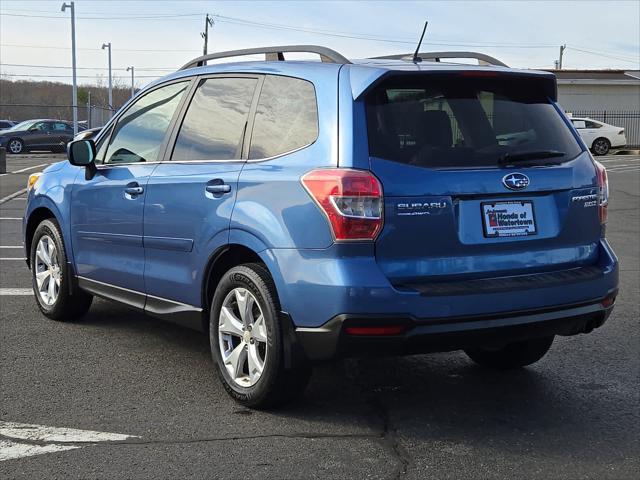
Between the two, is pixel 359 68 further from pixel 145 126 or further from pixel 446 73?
pixel 145 126

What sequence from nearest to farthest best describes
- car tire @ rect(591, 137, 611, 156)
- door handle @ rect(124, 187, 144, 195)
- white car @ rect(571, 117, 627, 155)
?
door handle @ rect(124, 187, 144, 195), white car @ rect(571, 117, 627, 155), car tire @ rect(591, 137, 611, 156)

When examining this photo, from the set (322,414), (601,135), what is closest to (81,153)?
(322,414)

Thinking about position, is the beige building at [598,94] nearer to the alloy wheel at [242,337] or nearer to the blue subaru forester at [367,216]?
the blue subaru forester at [367,216]

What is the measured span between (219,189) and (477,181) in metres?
1.36

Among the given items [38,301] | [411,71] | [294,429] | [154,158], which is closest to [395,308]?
[294,429]

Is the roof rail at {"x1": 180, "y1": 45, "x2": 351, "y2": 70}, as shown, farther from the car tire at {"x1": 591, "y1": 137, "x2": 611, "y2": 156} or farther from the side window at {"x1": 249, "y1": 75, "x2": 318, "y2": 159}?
the car tire at {"x1": 591, "y1": 137, "x2": 611, "y2": 156}

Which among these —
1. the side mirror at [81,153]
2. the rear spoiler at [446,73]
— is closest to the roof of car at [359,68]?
the rear spoiler at [446,73]

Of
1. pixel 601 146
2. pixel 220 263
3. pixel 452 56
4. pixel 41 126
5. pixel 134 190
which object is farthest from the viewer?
pixel 601 146

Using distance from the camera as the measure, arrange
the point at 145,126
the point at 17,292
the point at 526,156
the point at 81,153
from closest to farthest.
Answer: the point at 526,156 → the point at 145,126 → the point at 81,153 → the point at 17,292

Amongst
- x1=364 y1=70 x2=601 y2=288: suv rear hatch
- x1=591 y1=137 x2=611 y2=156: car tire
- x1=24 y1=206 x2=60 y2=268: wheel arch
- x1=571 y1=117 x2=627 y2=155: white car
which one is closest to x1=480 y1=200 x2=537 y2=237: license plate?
x1=364 y1=70 x2=601 y2=288: suv rear hatch

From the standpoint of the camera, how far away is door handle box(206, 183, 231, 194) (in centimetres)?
448

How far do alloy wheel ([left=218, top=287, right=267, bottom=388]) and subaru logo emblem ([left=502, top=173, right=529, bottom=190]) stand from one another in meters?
1.37

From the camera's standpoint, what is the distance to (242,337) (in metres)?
4.46

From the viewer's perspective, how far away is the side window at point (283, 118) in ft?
13.9
